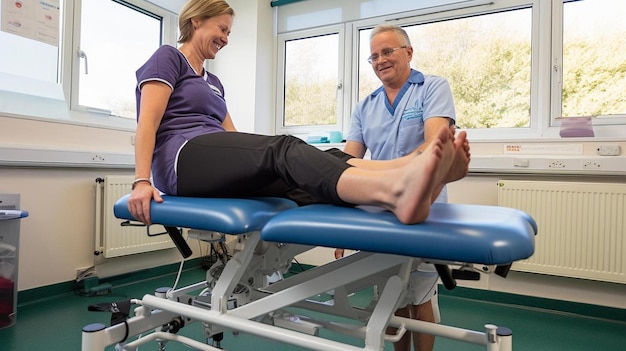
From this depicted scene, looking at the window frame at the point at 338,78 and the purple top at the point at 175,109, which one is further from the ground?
the window frame at the point at 338,78

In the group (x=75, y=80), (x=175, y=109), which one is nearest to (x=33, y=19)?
(x=75, y=80)

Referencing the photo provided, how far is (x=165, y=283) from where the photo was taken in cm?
259

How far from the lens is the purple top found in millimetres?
1099

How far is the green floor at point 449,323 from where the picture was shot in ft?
5.52

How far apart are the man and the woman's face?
50 cm

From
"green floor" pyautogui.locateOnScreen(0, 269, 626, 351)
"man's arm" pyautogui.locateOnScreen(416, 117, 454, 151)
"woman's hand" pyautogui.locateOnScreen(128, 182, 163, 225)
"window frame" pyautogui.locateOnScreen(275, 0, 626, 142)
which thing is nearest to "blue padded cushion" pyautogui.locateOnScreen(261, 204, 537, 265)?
"woman's hand" pyautogui.locateOnScreen(128, 182, 163, 225)

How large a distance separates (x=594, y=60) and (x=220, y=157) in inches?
87.9

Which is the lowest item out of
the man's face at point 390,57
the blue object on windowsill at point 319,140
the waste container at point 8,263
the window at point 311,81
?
the waste container at point 8,263

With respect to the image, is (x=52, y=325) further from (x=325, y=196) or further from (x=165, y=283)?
(x=325, y=196)

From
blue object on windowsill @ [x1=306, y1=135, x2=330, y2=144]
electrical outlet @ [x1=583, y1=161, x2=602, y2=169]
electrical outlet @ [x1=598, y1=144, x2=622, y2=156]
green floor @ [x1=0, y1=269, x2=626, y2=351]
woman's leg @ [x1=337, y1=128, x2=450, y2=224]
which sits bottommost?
green floor @ [x1=0, y1=269, x2=626, y2=351]

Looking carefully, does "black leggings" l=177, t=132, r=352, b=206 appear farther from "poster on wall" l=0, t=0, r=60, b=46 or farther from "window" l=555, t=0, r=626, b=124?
"window" l=555, t=0, r=626, b=124

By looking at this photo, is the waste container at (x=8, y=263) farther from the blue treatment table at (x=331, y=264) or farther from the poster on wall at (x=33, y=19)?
the blue treatment table at (x=331, y=264)

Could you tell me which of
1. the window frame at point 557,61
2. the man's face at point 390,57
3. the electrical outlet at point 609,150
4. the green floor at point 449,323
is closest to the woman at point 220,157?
the man's face at point 390,57

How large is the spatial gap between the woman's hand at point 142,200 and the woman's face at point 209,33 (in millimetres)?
468
